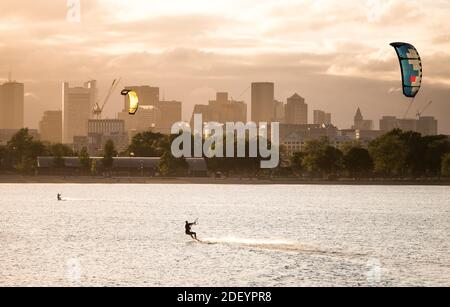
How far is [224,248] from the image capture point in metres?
75.1

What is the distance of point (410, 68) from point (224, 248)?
35.6m

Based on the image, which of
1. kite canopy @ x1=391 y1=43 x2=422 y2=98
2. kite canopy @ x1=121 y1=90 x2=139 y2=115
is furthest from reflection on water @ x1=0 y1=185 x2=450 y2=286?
kite canopy @ x1=391 y1=43 x2=422 y2=98

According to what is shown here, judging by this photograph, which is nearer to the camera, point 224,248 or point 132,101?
point 132,101

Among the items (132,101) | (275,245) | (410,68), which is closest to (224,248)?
(275,245)

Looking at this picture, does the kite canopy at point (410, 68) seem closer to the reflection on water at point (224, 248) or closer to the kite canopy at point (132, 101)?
the reflection on water at point (224, 248)

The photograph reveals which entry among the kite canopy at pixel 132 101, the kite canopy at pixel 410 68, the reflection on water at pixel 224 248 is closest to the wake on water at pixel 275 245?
the reflection on water at pixel 224 248

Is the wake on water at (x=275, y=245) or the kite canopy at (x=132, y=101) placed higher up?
the kite canopy at (x=132, y=101)

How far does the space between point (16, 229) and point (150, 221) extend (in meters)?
18.0

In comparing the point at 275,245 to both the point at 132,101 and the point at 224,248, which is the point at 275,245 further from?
the point at 132,101

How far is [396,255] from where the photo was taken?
72062mm

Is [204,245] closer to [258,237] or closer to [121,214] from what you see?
[258,237]

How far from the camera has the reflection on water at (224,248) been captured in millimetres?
57312

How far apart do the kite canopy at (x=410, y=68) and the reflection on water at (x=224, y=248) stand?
16.3 meters
